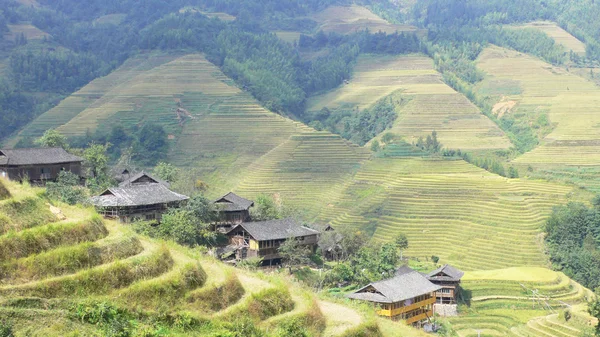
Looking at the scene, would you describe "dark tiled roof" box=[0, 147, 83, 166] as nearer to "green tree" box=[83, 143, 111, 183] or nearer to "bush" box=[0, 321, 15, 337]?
"green tree" box=[83, 143, 111, 183]

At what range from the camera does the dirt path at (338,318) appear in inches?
637

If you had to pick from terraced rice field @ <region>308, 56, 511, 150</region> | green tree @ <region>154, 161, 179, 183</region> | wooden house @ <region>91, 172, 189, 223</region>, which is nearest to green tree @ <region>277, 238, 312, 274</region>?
wooden house @ <region>91, 172, 189, 223</region>

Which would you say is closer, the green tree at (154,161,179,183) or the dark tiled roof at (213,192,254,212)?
the dark tiled roof at (213,192,254,212)

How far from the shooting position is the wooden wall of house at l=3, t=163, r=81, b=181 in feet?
113

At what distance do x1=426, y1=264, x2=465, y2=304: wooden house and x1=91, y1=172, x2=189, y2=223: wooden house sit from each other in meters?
12.2

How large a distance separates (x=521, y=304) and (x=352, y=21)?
363 feet

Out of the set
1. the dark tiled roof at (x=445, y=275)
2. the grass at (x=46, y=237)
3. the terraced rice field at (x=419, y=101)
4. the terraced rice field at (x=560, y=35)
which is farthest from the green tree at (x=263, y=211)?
the terraced rice field at (x=560, y=35)

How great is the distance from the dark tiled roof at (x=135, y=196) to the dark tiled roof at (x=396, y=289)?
8150 mm

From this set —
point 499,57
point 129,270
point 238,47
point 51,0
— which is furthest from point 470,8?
point 129,270

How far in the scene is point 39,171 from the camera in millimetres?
35188

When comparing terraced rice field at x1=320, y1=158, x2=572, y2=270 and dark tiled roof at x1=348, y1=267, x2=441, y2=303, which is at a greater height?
dark tiled roof at x1=348, y1=267, x2=441, y2=303

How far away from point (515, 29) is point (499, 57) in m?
20.5

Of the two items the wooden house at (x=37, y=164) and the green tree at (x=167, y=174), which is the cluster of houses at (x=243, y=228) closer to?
the wooden house at (x=37, y=164)

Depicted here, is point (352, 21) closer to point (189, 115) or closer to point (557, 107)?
point (557, 107)
